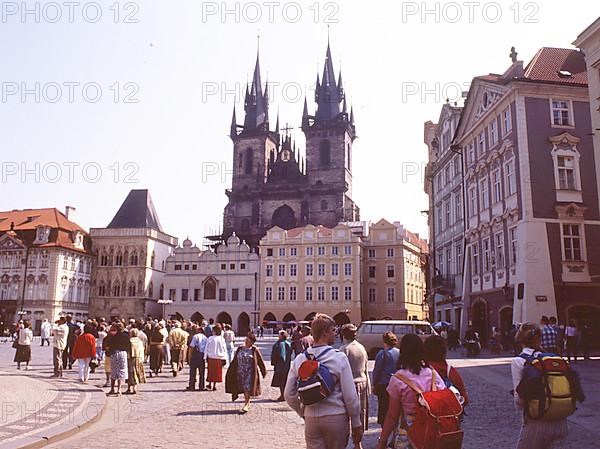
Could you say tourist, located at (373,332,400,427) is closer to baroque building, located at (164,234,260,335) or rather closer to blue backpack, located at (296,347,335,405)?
blue backpack, located at (296,347,335,405)

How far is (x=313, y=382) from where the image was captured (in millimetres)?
5043

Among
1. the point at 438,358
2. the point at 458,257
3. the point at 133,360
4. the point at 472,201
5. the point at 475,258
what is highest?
the point at 472,201

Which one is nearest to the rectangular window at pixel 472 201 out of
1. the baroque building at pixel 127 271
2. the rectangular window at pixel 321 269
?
the rectangular window at pixel 321 269

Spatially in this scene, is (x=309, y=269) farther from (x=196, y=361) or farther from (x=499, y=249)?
(x=196, y=361)

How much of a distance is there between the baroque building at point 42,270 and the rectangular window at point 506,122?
54.4 m

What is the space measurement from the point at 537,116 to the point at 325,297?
4034 centimetres

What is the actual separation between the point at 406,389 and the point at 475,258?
29.9m

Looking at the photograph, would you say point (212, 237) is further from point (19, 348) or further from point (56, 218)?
point (19, 348)

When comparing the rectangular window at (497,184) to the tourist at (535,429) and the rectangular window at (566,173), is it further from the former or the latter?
the tourist at (535,429)

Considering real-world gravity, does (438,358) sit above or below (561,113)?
below

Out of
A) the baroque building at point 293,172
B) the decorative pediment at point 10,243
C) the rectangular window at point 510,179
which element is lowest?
the rectangular window at point 510,179

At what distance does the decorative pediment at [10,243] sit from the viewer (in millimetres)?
69875

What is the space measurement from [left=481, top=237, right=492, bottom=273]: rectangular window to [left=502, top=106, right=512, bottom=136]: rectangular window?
5754mm

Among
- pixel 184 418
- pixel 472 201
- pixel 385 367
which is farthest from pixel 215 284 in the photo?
pixel 385 367
